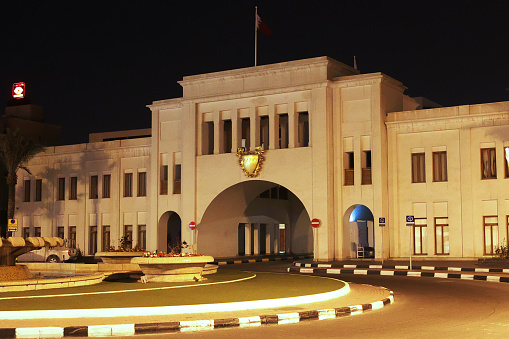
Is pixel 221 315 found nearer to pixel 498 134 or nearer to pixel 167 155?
pixel 498 134

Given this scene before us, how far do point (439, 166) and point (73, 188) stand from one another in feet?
81.1

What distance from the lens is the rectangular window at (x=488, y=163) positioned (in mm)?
34406

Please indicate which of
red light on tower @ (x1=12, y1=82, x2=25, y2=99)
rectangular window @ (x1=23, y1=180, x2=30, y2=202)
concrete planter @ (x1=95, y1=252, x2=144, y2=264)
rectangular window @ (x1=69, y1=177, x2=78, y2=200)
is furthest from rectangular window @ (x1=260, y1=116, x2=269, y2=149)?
red light on tower @ (x1=12, y1=82, x2=25, y2=99)

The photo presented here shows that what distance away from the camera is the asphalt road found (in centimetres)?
1134

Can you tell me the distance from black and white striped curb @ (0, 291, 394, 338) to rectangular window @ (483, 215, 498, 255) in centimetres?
2185

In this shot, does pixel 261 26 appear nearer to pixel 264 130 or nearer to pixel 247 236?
pixel 264 130

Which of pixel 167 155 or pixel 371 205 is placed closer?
pixel 371 205

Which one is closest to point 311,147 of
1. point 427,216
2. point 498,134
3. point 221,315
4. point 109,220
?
point 427,216

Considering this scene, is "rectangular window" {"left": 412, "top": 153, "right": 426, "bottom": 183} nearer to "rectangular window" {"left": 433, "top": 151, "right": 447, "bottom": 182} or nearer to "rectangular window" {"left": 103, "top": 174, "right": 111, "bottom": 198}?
"rectangular window" {"left": 433, "top": 151, "right": 447, "bottom": 182}

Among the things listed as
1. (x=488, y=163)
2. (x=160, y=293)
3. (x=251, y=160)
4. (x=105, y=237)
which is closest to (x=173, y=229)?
(x=105, y=237)

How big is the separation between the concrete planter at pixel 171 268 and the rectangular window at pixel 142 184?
26454 mm

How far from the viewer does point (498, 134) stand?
34094 millimetres

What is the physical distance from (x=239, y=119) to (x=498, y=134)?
13.5 m

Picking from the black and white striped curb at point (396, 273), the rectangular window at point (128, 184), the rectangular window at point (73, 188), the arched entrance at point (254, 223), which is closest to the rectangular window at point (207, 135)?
the arched entrance at point (254, 223)
